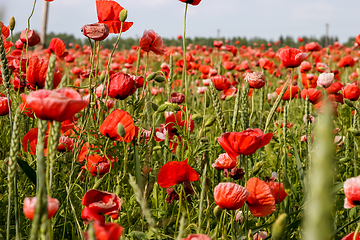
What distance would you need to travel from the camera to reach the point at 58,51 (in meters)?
1.69

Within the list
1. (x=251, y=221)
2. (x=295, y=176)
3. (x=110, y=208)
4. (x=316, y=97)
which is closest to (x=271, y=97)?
(x=316, y=97)

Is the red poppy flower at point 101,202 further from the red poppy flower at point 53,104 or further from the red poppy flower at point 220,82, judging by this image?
the red poppy flower at point 220,82

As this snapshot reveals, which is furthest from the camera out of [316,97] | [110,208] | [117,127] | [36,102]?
[316,97]

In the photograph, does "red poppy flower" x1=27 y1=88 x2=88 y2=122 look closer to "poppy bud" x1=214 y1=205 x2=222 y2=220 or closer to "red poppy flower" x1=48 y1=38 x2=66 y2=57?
"poppy bud" x1=214 y1=205 x2=222 y2=220

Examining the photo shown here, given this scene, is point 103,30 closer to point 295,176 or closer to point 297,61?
point 297,61

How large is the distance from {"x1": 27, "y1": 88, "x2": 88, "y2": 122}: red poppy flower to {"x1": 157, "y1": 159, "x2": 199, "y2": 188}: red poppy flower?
0.43 metres

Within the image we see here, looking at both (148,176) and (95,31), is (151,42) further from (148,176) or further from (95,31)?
(148,176)

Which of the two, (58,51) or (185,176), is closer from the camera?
(185,176)

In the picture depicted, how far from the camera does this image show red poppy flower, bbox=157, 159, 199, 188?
0.93 m

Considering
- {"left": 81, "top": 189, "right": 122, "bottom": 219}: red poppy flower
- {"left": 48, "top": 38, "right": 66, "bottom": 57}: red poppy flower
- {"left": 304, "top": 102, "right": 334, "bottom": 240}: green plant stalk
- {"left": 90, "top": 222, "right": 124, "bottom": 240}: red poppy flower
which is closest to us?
{"left": 304, "top": 102, "right": 334, "bottom": 240}: green plant stalk

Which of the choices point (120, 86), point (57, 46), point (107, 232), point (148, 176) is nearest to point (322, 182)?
point (107, 232)

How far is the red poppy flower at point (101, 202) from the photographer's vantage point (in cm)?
72

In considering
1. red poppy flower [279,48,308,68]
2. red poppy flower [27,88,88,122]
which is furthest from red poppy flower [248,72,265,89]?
red poppy flower [27,88,88,122]

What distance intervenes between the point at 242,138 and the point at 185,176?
0.20 m
